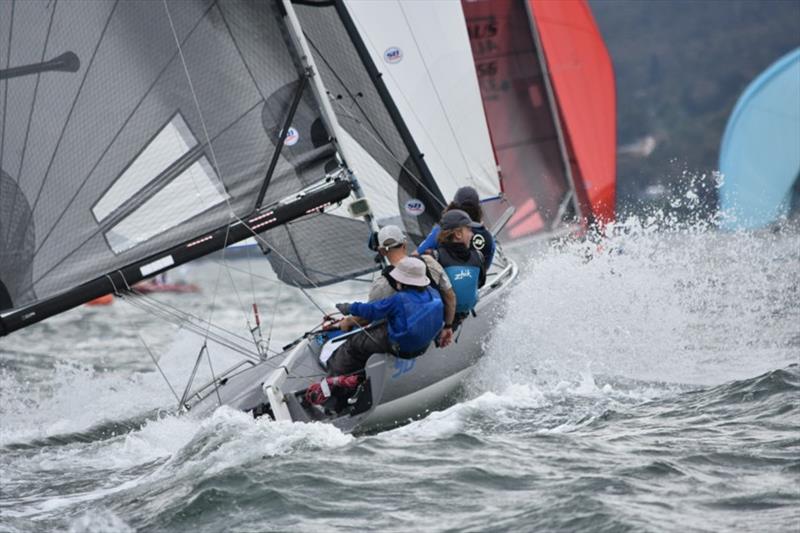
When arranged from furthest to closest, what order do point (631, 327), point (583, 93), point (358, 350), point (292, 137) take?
1. point (583, 93)
2. point (631, 327)
3. point (292, 137)
4. point (358, 350)

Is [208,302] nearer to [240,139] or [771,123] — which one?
[771,123]

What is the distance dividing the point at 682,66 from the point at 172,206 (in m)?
30.5

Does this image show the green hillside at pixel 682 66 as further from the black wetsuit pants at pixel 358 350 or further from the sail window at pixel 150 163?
the black wetsuit pants at pixel 358 350

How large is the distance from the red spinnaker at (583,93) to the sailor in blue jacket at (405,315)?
6.90 metres

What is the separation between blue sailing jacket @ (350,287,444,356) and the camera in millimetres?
6168

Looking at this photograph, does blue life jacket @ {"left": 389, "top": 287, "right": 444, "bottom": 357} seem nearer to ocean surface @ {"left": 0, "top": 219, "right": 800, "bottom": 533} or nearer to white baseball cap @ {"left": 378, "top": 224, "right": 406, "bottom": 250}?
white baseball cap @ {"left": 378, "top": 224, "right": 406, "bottom": 250}

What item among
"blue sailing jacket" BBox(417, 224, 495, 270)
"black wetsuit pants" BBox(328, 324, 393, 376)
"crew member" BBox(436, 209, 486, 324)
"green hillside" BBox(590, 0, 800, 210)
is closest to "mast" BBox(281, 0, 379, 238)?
"blue sailing jacket" BBox(417, 224, 495, 270)

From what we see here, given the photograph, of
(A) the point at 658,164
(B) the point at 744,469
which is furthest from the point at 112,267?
(A) the point at 658,164

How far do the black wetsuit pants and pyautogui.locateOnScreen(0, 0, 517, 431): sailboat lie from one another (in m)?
0.15

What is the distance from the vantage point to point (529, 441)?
18.4 ft

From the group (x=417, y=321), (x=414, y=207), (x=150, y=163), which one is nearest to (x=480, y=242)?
(x=414, y=207)

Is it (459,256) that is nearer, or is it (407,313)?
(407,313)

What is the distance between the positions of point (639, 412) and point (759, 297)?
12.2 ft

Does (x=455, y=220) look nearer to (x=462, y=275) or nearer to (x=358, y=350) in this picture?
(x=462, y=275)
